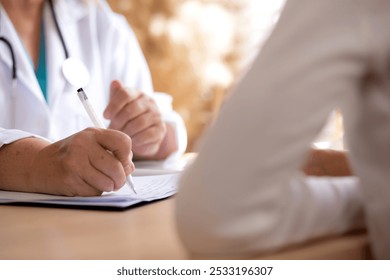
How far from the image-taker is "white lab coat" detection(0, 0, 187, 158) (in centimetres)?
120

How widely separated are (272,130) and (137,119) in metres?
0.70

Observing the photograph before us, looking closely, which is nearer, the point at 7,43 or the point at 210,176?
the point at 210,176

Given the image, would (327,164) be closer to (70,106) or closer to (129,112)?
(129,112)

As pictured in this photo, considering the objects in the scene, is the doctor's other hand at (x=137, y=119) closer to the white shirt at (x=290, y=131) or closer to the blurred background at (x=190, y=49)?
the white shirt at (x=290, y=131)

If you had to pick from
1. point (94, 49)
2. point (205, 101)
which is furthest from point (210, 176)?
point (205, 101)

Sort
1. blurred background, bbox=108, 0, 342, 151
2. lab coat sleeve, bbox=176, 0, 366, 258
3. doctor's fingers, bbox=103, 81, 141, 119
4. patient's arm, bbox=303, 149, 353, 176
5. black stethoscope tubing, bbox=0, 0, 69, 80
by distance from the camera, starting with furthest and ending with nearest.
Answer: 1. blurred background, bbox=108, 0, 342, 151
2. black stethoscope tubing, bbox=0, 0, 69, 80
3. doctor's fingers, bbox=103, 81, 141, 119
4. patient's arm, bbox=303, 149, 353, 176
5. lab coat sleeve, bbox=176, 0, 366, 258

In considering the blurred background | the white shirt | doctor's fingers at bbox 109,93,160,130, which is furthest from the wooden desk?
the blurred background

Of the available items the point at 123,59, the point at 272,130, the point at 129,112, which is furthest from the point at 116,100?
the point at 272,130

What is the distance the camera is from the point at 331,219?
17.2 inches

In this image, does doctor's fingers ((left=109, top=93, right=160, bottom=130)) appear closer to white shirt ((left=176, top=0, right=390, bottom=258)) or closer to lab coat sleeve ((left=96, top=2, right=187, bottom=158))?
lab coat sleeve ((left=96, top=2, right=187, bottom=158))

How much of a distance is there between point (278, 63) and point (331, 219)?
0.14 m

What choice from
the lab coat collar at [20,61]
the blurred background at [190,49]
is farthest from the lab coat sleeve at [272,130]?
the blurred background at [190,49]

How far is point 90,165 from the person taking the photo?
0.74 m
